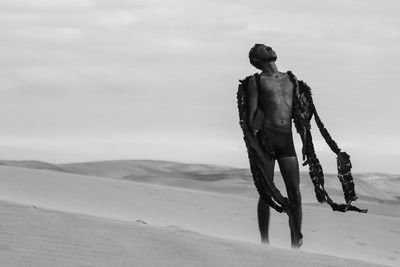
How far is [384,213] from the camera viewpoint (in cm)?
2117

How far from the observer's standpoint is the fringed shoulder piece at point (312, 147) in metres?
11.3

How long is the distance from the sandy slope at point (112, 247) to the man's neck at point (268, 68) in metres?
1.72

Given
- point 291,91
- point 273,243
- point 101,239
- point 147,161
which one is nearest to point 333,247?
point 273,243

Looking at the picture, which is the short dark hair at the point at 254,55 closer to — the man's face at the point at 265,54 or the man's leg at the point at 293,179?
the man's face at the point at 265,54

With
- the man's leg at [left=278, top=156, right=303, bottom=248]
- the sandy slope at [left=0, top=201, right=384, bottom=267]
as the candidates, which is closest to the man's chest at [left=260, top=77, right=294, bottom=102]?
the man's leg at [left=278, top=156, right=303, bottom=248]

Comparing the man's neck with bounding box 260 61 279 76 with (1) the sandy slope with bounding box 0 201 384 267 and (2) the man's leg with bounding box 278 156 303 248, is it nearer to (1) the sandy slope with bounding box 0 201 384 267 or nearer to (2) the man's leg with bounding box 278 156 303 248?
(2) the man's leg with bounding box 278 156 303 248

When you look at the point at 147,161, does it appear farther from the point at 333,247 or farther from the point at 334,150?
the point at 334,150

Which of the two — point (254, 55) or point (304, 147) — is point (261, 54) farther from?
point (304, 147)

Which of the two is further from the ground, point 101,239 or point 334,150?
point 334,150

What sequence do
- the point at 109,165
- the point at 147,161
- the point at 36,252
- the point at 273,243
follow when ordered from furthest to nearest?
the point at 147,161 → the point at 109,165 → the point at 273,243 → the point at 36,252

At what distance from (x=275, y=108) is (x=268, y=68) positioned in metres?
0.41

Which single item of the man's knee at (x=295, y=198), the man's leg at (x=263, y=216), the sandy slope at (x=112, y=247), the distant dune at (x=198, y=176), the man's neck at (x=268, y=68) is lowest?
the sandy slope at (x=112, y=247)

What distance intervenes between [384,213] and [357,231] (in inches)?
195

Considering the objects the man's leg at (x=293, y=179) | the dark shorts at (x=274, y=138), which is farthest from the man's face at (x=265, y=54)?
the man's leg at (x=293, y=179)
